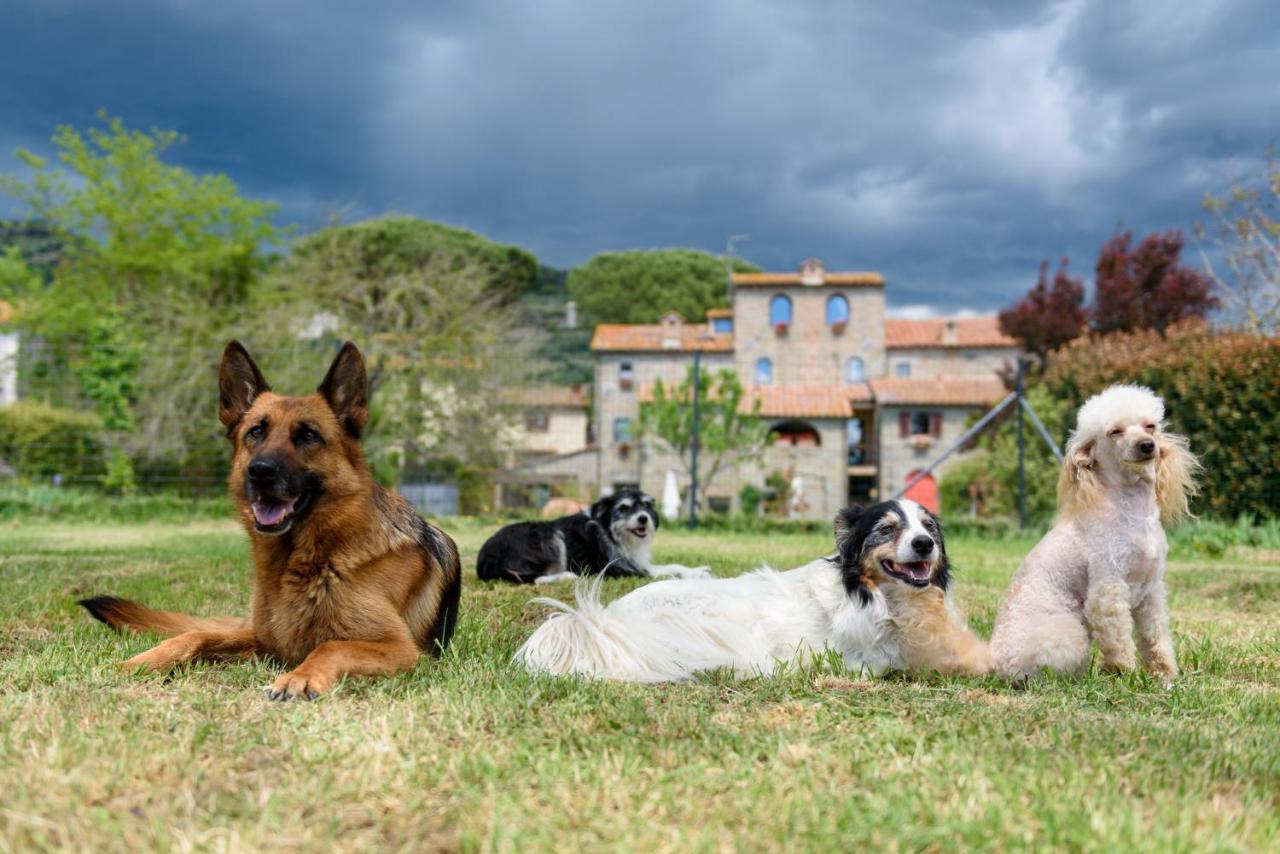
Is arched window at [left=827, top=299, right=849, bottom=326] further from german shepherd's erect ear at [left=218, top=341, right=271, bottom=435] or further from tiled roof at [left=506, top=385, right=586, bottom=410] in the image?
german shepherd's erect ear at [left=218, top=341, right=271, bottom=435]

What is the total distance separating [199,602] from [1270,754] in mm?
5176

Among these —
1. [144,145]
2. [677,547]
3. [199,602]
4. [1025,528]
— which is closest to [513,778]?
[199,602]

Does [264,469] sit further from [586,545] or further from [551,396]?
[551,396]

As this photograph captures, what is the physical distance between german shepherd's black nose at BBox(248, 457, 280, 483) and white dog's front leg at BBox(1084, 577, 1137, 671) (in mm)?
3136

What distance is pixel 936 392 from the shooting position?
38844mm

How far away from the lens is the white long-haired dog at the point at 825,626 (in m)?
3.56

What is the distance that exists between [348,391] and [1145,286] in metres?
32.8

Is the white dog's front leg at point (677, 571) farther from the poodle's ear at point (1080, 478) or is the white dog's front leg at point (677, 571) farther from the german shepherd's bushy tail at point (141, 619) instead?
the german shepherd's bushy tail at point (141, 619)

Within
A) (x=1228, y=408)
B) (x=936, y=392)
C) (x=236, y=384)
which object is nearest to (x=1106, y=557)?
(x=236, y=384)

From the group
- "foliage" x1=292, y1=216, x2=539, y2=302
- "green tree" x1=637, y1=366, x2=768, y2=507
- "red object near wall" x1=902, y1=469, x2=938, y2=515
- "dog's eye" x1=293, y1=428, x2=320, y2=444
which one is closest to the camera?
"dog's eye" x1=293, y1=428, x2=320, y2=444

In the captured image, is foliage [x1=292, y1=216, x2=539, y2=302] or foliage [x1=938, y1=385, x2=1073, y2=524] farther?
foliage [x1=292, y1=216, x2=539, y2=302]

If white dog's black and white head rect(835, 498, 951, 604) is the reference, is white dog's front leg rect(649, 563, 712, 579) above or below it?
below

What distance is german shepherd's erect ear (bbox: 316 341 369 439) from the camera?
3.45 meters

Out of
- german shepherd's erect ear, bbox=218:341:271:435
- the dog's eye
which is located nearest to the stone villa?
german shepherd's erect ear, bbox=218:341:271:435
